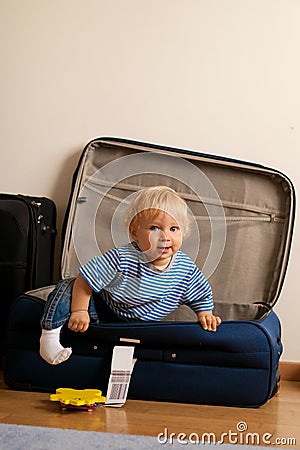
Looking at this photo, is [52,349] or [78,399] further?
[52,349]

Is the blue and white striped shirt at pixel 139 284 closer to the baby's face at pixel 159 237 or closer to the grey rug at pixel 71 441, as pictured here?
the baby's face at pixel 159 237

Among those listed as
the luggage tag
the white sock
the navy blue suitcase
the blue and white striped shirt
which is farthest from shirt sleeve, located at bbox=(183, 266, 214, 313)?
the white sock

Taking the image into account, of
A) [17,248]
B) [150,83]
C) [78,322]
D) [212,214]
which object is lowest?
[78,322]

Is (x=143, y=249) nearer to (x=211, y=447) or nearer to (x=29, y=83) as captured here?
(x=211, y=447)

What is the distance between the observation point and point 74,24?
2396mm

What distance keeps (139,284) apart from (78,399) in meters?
0.35

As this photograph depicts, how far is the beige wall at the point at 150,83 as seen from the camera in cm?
234

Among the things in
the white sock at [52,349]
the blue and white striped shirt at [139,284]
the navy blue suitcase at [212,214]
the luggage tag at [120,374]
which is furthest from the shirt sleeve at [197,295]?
the white sock at [52,349]

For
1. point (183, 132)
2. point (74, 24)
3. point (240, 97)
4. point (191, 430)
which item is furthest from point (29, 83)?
point (191, 430)

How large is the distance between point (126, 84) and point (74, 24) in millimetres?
253

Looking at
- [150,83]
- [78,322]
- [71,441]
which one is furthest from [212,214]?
[71,441]

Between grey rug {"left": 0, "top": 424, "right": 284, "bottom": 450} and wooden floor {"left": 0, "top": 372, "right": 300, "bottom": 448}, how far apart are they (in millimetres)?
46

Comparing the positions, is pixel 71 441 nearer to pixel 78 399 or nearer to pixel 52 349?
pixel 78 399

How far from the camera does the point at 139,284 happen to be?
1.88 metres
